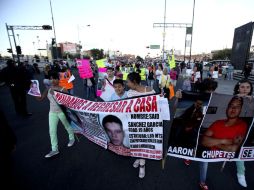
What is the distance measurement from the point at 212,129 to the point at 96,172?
2.22m

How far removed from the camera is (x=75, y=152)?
13.0ft

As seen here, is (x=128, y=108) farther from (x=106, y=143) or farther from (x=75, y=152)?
(x=75, y=152)

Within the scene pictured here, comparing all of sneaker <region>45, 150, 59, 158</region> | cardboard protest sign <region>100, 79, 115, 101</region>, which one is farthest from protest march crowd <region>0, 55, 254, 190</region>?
cardboard protest sign <region>100, 79, 115, 101</region>

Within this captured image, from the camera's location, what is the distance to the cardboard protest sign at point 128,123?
Result: 2467 millimetres

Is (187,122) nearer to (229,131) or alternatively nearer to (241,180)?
(229,131)

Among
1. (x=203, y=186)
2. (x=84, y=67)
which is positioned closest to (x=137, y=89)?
(x=203, y=186)

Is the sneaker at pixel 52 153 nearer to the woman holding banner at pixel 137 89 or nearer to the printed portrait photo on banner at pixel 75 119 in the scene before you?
the printed portrait photo on banner at pixel 75 119

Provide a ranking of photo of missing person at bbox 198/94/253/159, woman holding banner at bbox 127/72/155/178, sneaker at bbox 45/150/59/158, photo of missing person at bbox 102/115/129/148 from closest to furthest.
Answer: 1. photo of missing person at bbox 198/94/253/159
2. photo of missing person at bbox 102/115/129/148
3. woman holding banner at bbox 127/72/155/178
4. sneaker at bbox 45/150/59/158

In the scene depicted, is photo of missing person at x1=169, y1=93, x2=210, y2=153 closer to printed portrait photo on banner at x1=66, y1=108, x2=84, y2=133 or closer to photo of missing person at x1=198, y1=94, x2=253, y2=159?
photo of missing person at x1=198, y1=94, x2=253, y2=159

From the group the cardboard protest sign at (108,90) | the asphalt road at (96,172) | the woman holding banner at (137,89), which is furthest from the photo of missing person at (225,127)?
the cardboard protest sign at (108,90)

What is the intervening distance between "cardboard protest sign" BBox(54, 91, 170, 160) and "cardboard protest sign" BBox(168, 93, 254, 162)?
0.89 feet

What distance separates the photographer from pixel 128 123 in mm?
2629

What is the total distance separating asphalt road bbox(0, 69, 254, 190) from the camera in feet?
9.49

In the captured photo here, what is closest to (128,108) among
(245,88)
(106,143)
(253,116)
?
(106,143)
